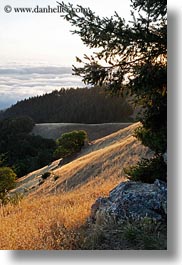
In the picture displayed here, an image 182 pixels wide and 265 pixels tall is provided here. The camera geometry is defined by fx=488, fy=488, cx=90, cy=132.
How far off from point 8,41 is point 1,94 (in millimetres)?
662

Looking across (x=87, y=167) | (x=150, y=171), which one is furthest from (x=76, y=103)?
(x=87, y=167)

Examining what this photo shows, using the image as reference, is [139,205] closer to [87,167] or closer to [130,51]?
[130,51]

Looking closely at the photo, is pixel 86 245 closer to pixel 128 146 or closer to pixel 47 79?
pixel 47 79

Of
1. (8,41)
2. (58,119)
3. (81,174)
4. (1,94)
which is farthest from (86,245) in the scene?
(81,174)

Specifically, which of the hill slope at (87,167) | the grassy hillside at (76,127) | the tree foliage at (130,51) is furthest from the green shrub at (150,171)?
the hill slope at (87,167)

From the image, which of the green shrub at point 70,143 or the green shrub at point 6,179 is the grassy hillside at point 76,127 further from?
the green shrub at point 6,179

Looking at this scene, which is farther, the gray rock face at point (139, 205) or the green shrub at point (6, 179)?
the green shrub at point (6, 179)

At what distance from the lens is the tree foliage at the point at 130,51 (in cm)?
598

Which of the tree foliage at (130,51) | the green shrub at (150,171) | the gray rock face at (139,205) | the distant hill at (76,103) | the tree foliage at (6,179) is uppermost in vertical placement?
the tree foliage at (130,51)

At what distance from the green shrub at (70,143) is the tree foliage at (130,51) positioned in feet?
35.7

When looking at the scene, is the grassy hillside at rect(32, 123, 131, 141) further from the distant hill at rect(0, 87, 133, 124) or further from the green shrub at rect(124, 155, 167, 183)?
the green shrub at rect(124, 155, 167, 183)

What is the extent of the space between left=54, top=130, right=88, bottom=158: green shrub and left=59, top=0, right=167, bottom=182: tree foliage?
35.7 ft

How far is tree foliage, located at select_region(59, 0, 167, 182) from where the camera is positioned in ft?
19.6

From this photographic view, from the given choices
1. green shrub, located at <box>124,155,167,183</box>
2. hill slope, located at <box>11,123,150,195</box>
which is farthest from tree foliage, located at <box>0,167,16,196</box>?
green shrub, located at <box>124,155,167,183</box>
